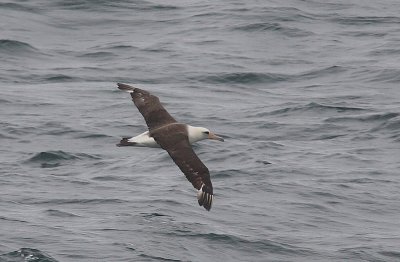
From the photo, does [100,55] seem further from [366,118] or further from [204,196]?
[204,196]

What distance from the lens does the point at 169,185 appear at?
2075cm

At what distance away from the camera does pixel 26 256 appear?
52.7ft

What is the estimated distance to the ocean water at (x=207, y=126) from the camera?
58.5 feet

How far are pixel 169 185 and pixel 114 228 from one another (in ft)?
10.00

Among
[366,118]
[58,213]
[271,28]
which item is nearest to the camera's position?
[58,213]

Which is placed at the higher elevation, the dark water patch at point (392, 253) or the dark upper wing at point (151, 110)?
the dark upper wing at point (151, 110)

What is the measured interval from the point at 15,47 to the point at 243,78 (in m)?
6.01

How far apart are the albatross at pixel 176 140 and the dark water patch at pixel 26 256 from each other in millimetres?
2224

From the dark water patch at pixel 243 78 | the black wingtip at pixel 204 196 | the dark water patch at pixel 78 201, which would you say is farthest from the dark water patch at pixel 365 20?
the black wingtip at pixel 204 196

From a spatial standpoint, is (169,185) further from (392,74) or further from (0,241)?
(392,74)

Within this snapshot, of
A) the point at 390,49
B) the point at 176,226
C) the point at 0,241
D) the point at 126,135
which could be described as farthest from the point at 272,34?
the point at 0,241

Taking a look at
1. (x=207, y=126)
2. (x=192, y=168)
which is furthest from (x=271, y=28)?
(x=192, y=168)

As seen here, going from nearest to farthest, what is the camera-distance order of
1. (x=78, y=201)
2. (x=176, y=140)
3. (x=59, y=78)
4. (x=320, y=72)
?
(x=176, y=140)
(x=78, y=201)
(x=59, y=78)
(x=320, y=72)

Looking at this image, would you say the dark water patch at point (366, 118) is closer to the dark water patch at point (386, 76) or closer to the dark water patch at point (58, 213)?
the dark water patch at point (386, 76)
